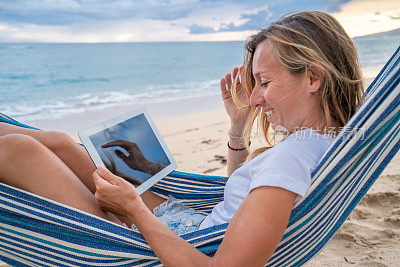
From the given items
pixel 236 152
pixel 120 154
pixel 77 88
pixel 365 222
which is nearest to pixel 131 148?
pixel 120 154

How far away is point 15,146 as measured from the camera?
111 centimetres

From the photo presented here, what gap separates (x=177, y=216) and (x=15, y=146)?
2.42ft

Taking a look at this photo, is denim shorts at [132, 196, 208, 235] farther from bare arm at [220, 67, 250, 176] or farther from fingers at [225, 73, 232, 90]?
fingers at [225, 73, 232, 90]

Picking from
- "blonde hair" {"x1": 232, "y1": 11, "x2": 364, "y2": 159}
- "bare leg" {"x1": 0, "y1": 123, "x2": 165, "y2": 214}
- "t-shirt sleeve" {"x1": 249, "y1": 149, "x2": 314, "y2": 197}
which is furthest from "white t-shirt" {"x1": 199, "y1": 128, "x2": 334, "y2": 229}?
"bare leg" {"x1": 0, "y1": 123, "x2": 165, "y2": 214}

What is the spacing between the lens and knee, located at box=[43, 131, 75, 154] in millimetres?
1419

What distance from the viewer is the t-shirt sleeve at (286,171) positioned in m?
0.88

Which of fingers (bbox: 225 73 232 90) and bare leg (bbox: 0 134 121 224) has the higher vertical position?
bare leg (bbox: 0 134 121 224)

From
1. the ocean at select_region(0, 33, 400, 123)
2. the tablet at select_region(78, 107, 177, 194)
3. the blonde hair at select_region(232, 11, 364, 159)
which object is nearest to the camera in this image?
the blonde hair at select_region(232, 11, 364, 159)

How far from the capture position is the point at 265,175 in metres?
0.90

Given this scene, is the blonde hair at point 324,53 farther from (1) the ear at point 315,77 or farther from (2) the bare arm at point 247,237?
(2) the bare arm at point 247,237

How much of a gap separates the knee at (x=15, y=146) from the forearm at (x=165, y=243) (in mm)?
422

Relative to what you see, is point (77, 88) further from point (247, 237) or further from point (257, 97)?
point (247, 237)

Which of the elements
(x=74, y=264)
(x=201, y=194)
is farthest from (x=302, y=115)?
(x=74, y=264)

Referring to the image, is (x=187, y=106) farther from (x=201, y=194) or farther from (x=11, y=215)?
(x=11, y=215)
